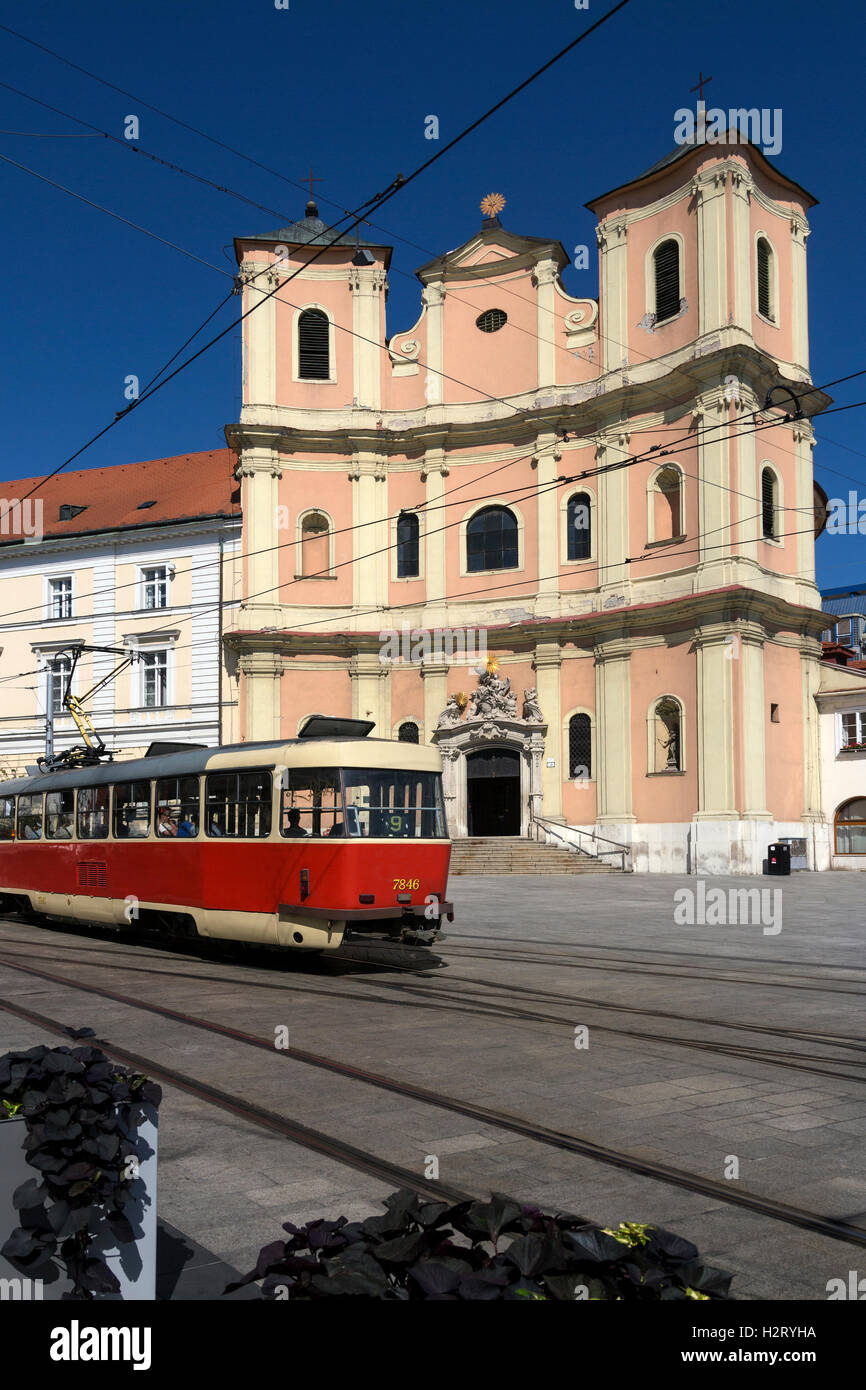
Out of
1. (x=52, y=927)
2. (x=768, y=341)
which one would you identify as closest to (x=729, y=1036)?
(x=52, y=927)

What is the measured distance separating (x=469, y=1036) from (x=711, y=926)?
12.4 meters

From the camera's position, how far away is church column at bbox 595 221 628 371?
124 ft

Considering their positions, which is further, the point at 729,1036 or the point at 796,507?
the point at 796,507

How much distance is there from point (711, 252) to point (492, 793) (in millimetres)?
17870

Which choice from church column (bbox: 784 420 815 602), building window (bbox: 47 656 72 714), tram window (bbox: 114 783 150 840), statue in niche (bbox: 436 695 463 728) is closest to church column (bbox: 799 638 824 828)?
church column (bbox: 784 420 815 602)

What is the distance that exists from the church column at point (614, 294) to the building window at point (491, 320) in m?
3.85

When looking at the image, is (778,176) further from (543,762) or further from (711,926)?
(711,926)

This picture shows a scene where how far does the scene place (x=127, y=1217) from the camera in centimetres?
322

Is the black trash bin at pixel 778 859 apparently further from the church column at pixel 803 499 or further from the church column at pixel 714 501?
the church column at pixel 803 499

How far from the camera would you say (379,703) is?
1624 inches

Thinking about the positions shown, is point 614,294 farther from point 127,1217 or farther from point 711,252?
point 127,1217

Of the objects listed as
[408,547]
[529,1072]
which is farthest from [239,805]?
[408,547]

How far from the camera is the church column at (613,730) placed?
36.2m

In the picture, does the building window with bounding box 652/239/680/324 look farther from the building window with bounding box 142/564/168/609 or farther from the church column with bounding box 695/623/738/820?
the building window with bounding box 142/564/168/609
